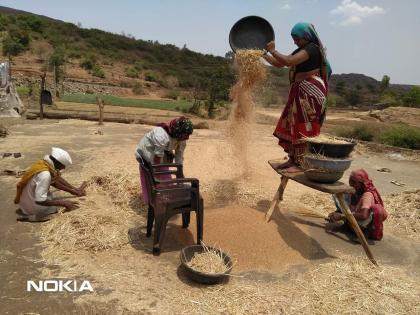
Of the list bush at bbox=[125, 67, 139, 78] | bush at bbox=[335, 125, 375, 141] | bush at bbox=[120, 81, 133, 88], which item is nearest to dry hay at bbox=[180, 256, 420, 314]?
bush at bbox=[335, 125, 375, 141]

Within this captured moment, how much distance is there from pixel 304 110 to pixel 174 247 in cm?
188

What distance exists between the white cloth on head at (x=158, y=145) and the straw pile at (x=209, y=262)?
1.21 m

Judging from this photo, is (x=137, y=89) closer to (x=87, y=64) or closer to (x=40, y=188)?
(x=87, y=64)

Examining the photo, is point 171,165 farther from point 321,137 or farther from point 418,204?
point 418,204

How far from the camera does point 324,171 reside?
3.54 metres

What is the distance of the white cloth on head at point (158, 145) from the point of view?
13.1ft

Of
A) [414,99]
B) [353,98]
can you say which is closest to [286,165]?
[414,99]

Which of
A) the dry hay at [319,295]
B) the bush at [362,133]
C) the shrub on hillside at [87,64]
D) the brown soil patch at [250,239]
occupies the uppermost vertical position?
the shrub on hillside at [87,64]

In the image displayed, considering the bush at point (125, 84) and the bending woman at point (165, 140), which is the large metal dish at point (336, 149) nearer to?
the bending woman at point (165, 140)

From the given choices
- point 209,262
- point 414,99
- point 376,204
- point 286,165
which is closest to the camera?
point 209,262

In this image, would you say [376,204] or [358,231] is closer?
[358,231]

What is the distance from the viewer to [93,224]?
158 inches

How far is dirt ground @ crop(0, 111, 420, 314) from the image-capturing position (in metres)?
2.85

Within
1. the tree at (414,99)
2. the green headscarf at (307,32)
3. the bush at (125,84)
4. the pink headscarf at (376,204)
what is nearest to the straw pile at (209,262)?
the pink headscarf at (376,204)
